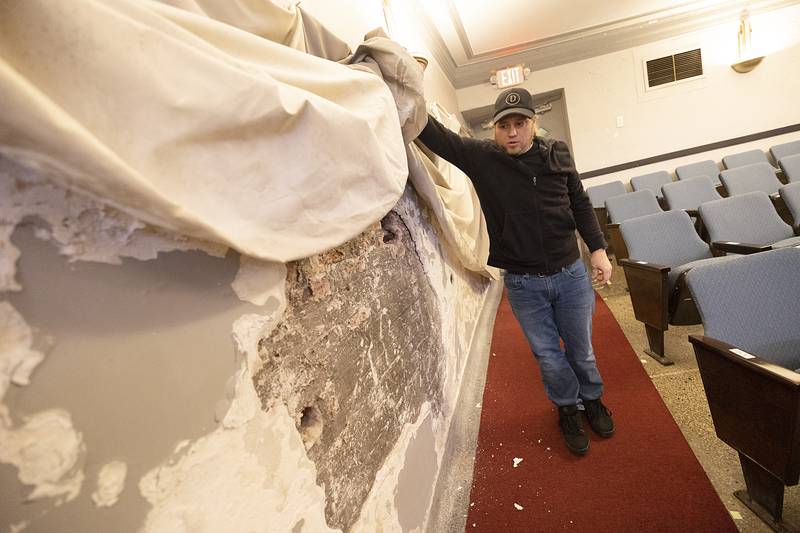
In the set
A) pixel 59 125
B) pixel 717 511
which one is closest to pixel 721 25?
pixel 717 511

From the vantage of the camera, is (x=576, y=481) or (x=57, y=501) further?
(x=576, y=481)

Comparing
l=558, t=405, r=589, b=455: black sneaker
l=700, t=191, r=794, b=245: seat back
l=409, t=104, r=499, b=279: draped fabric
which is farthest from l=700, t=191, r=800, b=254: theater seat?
l=558, t=405, r=589, b=455: black sneaker

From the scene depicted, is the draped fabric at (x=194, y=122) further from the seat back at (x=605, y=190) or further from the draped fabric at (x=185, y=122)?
the seat back at (x=605, y=190)

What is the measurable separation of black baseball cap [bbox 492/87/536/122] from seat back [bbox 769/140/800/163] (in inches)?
240

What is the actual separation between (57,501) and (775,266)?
2144mm

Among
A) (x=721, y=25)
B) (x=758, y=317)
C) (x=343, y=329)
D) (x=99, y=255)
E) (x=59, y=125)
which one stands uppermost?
(x=721, y=25)

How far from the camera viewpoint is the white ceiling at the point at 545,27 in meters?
4.21

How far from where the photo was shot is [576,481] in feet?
5.36

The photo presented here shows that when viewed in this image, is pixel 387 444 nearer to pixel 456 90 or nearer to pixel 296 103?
pixel 296 103

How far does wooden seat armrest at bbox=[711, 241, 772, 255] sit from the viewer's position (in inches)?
84.5

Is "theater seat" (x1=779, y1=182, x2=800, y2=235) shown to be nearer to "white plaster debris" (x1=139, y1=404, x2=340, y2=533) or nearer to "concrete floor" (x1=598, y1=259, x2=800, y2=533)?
"concrete floor" (x1=598, y1=259, x2=800, y2=533)

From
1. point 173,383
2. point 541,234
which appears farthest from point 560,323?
point 173,383

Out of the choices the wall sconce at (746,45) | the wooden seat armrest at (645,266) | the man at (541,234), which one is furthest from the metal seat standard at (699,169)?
the man at (541,234)

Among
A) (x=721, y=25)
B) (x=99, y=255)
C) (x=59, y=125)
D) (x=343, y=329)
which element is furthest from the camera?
(x=721, y=25)
